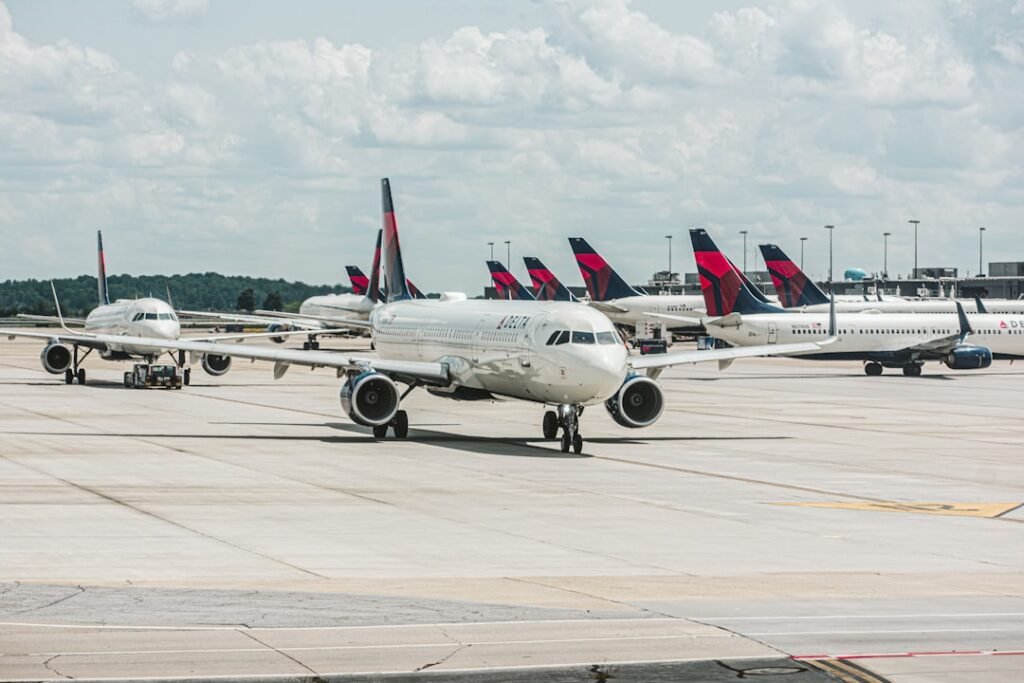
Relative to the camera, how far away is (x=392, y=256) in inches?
2384

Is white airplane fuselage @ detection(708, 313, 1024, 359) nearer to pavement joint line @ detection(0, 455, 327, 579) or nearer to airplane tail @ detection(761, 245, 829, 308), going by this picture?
airplane tail @ detection(761, 245, 829, 308)

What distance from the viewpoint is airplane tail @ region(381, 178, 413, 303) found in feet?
196

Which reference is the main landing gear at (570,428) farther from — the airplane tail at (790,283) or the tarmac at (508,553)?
the airplane tail at (790,283)

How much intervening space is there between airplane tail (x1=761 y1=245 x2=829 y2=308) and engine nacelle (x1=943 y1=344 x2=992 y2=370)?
1240 inches

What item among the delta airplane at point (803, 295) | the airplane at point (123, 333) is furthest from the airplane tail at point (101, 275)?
the delta airplane at point (803, 295)

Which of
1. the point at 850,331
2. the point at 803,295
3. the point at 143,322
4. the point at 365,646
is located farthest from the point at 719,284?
the point at 365,646

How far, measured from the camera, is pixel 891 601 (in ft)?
64.7

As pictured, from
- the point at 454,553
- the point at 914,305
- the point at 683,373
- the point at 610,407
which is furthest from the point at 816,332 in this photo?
the point at 454,553

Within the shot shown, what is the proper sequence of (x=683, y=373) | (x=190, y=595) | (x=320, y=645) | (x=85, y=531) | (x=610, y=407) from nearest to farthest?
(x=320, y=645) → (x=190, y=595) → (x=85, y=531) → (x=610, y=407) → (x=683, y=373)

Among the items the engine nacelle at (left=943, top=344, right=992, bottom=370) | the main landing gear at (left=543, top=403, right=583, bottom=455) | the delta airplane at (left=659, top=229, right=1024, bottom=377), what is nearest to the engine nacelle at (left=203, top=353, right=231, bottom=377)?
the delta airplane at (left=659, top=229, right=1024, bottom=377)

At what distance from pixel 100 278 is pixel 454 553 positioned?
71.8 metres

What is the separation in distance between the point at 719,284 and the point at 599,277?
49068 millimetres

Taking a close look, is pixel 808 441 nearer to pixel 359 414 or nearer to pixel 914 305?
pixel 359 414

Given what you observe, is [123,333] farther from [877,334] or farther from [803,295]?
[803,295]
